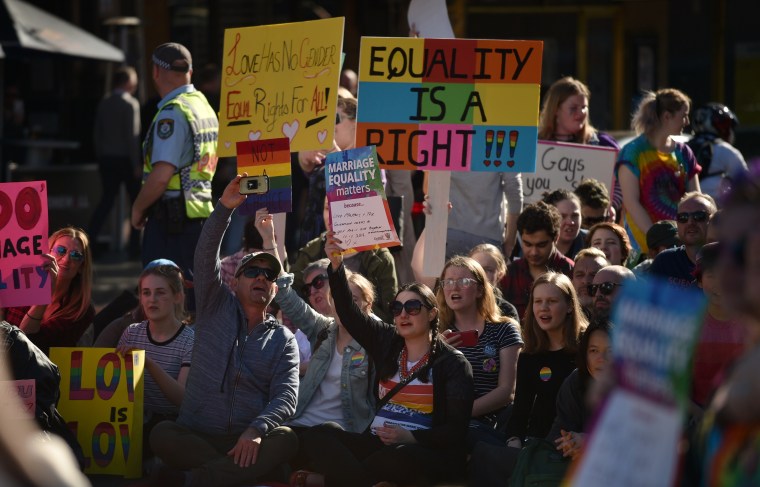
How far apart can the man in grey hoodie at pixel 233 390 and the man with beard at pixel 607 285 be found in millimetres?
1457

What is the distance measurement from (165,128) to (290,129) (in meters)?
0.77

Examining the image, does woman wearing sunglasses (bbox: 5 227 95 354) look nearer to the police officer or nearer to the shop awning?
the police officer

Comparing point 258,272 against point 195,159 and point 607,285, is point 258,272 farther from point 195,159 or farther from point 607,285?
point 607,285

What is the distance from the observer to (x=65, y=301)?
298 inches

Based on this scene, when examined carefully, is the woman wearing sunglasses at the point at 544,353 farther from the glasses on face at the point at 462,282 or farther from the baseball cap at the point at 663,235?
the baseball cap at the point at 663,235

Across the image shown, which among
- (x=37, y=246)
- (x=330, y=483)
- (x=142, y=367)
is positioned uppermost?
(x=37, y=246)

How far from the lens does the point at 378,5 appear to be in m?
18.8

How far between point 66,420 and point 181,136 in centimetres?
168

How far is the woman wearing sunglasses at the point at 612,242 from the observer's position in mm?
7852

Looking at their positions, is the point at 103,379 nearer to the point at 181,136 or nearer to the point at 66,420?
the point at 66,420

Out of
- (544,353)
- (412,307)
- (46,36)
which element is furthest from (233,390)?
(46,36)

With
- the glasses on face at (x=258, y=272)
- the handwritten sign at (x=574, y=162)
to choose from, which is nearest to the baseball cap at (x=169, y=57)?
the glasses on face at (x=258, y=272)

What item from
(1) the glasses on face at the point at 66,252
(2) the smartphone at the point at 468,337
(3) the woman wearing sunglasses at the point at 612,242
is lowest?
(2) the smartphone at the point at 468,337

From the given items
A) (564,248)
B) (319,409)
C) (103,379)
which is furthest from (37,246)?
(564,248)
